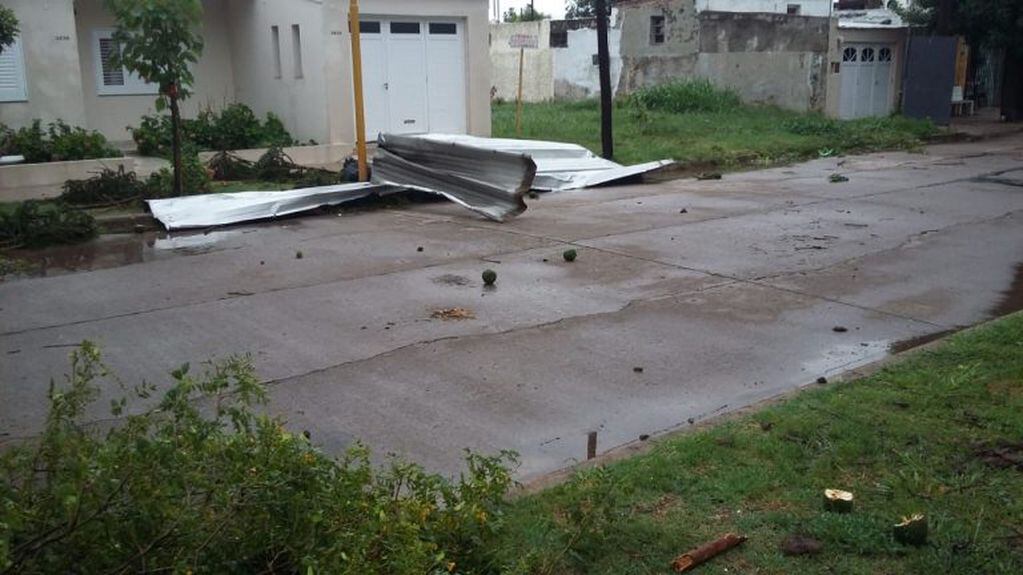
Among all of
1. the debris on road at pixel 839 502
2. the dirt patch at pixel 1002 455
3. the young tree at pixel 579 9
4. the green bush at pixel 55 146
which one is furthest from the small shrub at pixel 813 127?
the young tree at pixel 579 9

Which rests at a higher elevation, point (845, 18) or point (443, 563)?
point (845, 18)

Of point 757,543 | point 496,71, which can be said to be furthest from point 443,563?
point 496,71

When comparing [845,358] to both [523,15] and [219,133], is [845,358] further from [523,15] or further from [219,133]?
[523,15]

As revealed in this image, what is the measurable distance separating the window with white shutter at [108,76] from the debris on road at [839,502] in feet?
58.9

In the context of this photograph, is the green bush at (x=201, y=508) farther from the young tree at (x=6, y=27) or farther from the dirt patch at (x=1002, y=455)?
the young tree at (x=6, y=27)

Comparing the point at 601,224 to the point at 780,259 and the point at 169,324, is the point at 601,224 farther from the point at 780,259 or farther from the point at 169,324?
the point at 169,324

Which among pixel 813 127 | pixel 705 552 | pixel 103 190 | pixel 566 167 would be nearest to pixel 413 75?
pixel 566 167

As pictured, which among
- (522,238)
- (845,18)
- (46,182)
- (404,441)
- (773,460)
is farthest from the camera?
(845,18)

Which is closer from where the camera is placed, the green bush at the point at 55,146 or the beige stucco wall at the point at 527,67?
the green bush at the point at 55,146

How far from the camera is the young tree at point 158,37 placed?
490 inches

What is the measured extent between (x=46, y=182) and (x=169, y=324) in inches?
336

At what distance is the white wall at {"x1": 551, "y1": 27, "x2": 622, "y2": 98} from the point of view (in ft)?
125

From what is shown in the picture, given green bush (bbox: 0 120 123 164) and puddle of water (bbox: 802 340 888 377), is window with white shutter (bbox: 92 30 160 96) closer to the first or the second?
green bush (bbox: 0 120 123 164)

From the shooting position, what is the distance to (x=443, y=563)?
3535 mm
